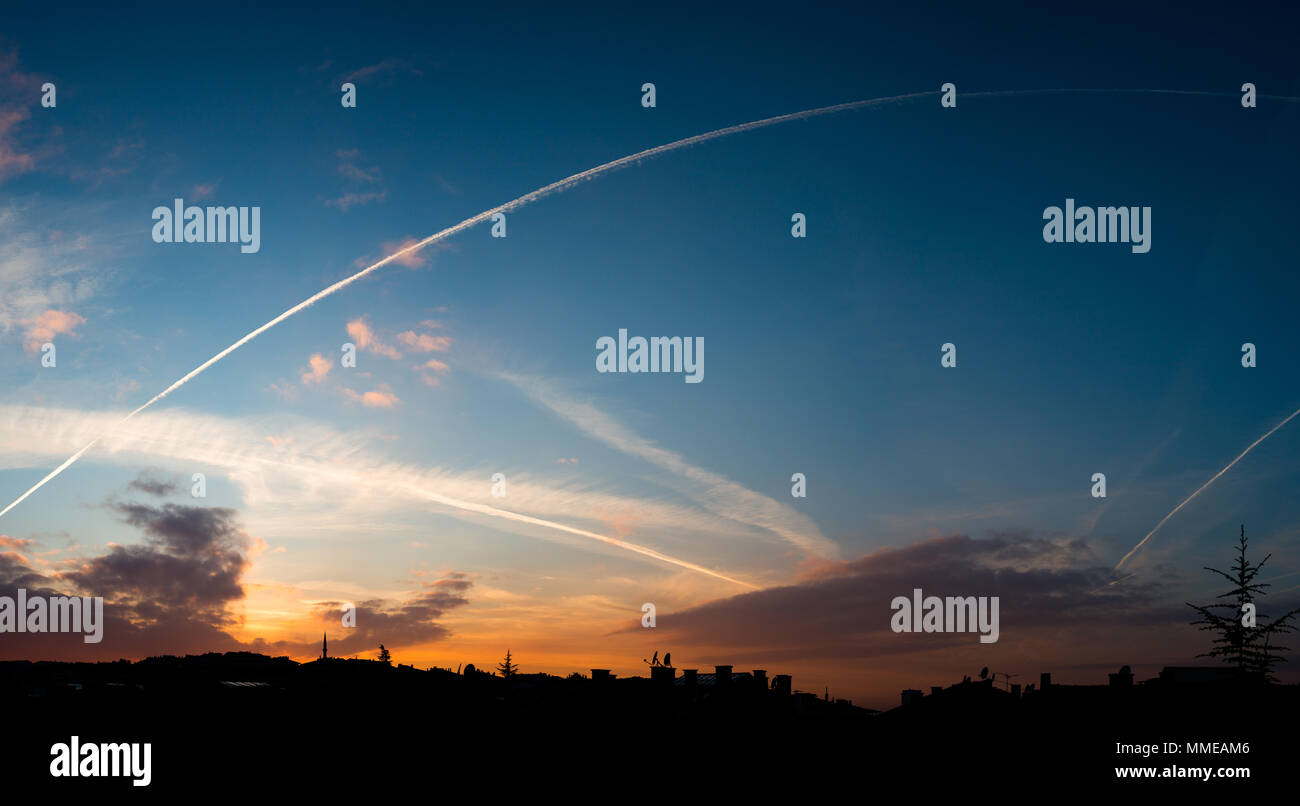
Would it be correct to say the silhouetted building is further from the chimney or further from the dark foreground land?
the chimney

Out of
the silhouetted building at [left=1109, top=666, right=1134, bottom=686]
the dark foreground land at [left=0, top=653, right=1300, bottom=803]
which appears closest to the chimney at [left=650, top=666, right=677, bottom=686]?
the dark foreground land at [left=0, top=653, right=1300, bottom=803]

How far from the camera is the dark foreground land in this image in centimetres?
4172

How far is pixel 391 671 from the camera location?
59812mm
